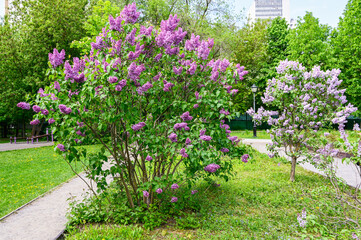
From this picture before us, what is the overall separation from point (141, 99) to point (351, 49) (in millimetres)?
23889

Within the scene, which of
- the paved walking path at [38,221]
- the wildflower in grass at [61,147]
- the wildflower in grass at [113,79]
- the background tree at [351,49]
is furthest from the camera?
the background tree at [351,49]

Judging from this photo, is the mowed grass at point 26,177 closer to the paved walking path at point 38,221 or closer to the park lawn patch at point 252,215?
the paved walking path at point 38,221

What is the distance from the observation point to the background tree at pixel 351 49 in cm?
2186

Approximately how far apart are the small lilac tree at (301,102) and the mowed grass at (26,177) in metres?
5.13

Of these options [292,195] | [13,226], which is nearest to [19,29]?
[13,226]

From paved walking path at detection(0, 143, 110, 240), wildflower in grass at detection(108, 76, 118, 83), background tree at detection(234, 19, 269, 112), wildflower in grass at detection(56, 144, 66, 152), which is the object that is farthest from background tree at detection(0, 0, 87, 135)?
wildflower in grass at detection(108, 76, 118, 83)

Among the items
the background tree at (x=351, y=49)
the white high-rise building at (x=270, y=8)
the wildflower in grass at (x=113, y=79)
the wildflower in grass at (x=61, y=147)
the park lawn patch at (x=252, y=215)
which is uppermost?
the white high-rise building at (x=270, y=8)

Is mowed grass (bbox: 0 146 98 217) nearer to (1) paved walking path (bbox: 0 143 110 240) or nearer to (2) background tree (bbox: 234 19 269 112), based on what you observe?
(1) paved walking path (bbox: 0 143 110 240)

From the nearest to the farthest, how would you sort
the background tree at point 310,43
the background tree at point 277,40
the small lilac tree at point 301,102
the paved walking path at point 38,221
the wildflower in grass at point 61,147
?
the wildflower in grass at point 61,147, the paved walking path at point 38,221, the small lilac tree at point 301,102, the background tree at point 310,43, the background tree at point 277,40

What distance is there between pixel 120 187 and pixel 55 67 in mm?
2527

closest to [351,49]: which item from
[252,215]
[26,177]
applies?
[252,215]

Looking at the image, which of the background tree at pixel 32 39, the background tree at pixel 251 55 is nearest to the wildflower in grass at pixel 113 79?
the background tree at pixel 32 39

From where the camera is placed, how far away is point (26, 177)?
857cm

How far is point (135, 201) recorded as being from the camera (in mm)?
5082
